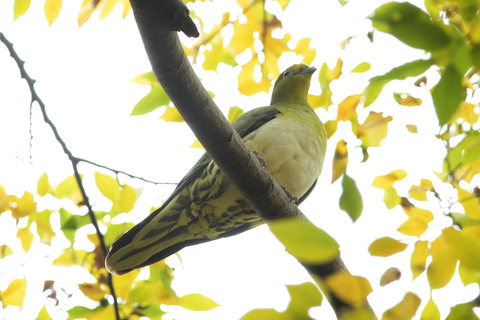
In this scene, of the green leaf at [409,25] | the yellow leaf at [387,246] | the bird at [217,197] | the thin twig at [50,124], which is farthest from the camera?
the bird at [217,197]

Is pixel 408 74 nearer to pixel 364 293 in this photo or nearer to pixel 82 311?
pixel 364 293

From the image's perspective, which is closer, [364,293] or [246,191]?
[364,293]

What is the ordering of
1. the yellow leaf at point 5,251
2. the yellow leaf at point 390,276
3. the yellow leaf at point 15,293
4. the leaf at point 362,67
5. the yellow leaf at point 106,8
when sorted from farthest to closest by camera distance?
the yellow leaf at point 5,251 → the yellow leaf at point 15,293 → the leaf at point 362,67 → the yellow leaf at point 106,8 → the yellow leaf at point 390,276

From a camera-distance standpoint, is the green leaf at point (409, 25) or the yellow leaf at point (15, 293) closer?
the green leaf at point (409, 25)

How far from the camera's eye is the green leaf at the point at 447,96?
1.08 metres

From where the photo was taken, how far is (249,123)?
3982 mm

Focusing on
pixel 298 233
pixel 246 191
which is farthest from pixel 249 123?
pixel 298 233

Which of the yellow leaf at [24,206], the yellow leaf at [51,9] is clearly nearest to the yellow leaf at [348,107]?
the yellow leaf at [51,9]

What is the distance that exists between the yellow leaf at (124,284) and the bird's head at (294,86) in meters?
2.30

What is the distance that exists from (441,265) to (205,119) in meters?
1.23

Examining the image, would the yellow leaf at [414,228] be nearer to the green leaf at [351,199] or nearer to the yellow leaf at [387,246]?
the yellow leaf at [387,246]

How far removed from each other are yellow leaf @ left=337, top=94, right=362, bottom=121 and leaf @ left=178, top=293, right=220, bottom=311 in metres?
1.33

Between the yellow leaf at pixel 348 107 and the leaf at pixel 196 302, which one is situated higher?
the yellow leaf at pixel 348 107

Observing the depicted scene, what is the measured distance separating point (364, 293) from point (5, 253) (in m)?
2.98
